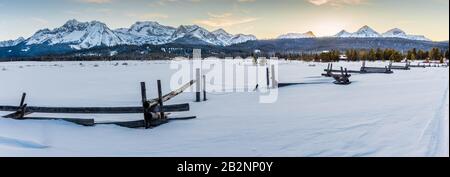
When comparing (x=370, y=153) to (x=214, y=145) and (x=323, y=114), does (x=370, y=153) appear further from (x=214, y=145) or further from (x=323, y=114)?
(x=323, y=114)

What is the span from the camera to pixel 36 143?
30.0 feet

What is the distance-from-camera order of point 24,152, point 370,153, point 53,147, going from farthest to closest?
point 53,147 < point 24,152 < point 370,153

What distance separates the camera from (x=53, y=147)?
8.84 metres
